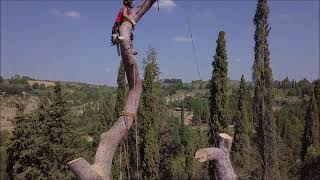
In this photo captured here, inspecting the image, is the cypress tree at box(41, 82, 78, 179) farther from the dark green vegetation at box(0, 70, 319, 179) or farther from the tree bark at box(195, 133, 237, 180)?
the tree bark at box(195, 133, 237, 180)

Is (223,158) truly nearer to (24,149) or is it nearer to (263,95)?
(24,149)

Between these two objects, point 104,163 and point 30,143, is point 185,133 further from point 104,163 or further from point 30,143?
point 104,163

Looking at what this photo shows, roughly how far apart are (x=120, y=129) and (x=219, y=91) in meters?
22.9

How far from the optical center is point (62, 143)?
22500mm

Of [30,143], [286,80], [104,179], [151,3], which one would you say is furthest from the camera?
[286,80]

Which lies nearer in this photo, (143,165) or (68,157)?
(68,157)

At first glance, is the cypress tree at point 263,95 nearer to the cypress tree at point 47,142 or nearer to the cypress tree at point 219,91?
the cypress tree at point 219,91

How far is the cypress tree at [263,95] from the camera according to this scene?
23969 mm

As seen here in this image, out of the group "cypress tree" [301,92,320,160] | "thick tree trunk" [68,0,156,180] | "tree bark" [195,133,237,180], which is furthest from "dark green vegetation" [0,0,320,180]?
"thick tree trunk" [68,0,156,180]

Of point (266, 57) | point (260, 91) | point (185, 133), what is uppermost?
point (266, 57)

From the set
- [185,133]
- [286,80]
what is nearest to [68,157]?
[185,133]

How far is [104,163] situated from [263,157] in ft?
67.7

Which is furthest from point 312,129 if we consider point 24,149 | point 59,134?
point 24,149

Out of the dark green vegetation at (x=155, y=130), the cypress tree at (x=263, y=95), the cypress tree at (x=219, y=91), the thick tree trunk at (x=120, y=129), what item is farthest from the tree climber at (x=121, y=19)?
the cypress tree at (x=219, y=91)
